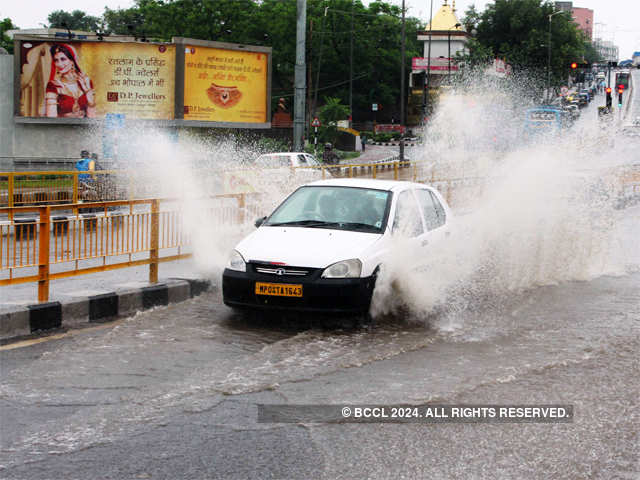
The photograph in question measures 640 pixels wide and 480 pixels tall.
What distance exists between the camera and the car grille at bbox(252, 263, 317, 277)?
301 inches

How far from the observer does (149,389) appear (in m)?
5.62

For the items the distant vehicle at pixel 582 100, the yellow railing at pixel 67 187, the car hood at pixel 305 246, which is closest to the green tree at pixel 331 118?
the distant vehicle at pixel 582 100

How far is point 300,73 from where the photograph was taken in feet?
Result: 77.1

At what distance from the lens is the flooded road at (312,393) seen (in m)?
4.33


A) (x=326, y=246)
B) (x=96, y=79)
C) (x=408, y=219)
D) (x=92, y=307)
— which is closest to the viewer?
(x=326, y=246)

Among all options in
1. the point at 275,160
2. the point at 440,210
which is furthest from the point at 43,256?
the point at 275,160

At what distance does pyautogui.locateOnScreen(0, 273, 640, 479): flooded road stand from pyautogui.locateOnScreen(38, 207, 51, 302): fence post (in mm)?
655

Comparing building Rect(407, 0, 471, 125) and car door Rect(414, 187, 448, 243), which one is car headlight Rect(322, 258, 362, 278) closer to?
car door Rect(414, 187, 448, 243)

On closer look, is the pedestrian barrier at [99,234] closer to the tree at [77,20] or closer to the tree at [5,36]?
the tree at [5,36]

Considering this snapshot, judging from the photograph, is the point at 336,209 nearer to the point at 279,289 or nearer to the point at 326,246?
the point at 326,246

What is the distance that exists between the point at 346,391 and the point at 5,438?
6.95ft

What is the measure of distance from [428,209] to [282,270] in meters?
2.52

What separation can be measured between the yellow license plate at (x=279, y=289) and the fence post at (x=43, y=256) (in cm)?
195

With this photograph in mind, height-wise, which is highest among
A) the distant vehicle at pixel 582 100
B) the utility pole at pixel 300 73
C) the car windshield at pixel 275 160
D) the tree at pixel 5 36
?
the tree at pixel 5 36
